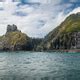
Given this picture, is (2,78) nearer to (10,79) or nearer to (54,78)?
(10,79)

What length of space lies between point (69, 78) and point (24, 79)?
10559 mm

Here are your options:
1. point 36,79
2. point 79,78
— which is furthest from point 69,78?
point 36,79

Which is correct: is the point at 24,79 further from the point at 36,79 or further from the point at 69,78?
the point at 69,78

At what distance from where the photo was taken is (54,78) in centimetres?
7025

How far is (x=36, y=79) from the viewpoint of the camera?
6819 centimetres

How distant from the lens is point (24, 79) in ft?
225

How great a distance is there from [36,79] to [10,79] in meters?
5.92

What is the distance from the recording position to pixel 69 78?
70500 mm

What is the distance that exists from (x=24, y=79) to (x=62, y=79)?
8571mm

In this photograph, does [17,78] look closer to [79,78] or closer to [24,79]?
[24,79]

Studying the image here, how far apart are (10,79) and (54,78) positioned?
33.4 ft

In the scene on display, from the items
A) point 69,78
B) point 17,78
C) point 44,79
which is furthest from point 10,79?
point 69,78

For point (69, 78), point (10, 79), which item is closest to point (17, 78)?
point (10, 79)

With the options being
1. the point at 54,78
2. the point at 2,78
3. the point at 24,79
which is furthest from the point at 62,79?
the point at 2,78
